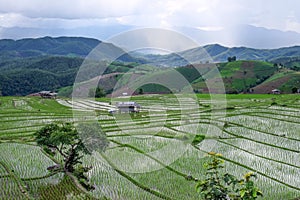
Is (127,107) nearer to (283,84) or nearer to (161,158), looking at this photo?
(161,158)

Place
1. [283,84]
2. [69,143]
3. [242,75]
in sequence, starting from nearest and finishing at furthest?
[69,143] → [283,84] → [242,75]

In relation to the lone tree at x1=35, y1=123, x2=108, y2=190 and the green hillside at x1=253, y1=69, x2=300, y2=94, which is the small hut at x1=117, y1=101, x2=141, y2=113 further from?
the green hillside at x1=253, y1=69, x2=300, y2=94

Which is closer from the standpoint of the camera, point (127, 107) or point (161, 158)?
point (161, 158)

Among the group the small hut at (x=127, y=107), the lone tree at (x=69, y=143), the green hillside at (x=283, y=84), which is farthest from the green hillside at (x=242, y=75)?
the lone tree at (x=69, y=143)

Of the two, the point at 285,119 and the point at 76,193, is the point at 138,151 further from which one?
the point at 285,119

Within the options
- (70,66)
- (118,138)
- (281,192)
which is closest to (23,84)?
(70,66)

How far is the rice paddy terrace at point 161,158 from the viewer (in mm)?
11438

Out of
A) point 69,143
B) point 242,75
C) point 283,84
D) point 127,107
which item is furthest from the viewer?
point 242,75

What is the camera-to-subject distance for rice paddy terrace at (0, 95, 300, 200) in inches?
450

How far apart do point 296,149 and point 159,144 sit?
7688 mm

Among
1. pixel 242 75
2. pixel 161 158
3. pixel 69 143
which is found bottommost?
pixel 161 158

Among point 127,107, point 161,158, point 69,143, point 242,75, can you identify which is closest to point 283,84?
point 242,75

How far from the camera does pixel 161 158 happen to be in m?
15.3

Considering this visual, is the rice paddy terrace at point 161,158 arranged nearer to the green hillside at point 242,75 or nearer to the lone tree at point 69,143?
the lone tree at point 69,143
